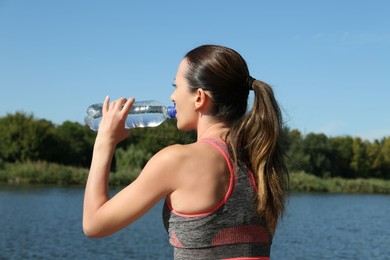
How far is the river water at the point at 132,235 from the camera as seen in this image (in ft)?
49.8

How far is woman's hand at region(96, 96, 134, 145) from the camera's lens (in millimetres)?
1627

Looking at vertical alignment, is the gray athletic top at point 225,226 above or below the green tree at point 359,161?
below

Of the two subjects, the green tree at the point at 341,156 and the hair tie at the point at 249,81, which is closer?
the hair tie at the point at 249,81

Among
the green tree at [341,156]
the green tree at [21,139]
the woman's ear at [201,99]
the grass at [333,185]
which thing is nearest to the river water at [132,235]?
the woman's ear at [201,99]

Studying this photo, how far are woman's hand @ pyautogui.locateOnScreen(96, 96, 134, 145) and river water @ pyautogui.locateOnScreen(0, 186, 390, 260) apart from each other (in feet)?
33.3

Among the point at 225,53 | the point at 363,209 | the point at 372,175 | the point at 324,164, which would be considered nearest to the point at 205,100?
the point at 225,53

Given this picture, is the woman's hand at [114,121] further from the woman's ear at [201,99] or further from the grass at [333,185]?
the grass at [333,185]

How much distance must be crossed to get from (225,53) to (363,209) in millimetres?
34271

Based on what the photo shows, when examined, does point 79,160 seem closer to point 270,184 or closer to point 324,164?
point 324,164

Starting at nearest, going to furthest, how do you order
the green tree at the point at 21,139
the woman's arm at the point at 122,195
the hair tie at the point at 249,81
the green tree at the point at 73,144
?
the woman's arm at the point at 122,195 < the hair tie at the point at 249,81 < the green tree at the point at 21,139 < the green tree at the point at 73,144

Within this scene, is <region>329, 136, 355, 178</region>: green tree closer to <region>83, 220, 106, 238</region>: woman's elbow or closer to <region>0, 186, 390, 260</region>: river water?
<region>0, 186, 390, 260</region>: river water

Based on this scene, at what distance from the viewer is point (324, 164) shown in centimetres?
5588

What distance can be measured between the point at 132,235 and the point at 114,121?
1731 centimetres

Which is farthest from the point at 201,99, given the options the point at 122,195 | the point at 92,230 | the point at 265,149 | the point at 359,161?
the point at 359,161
